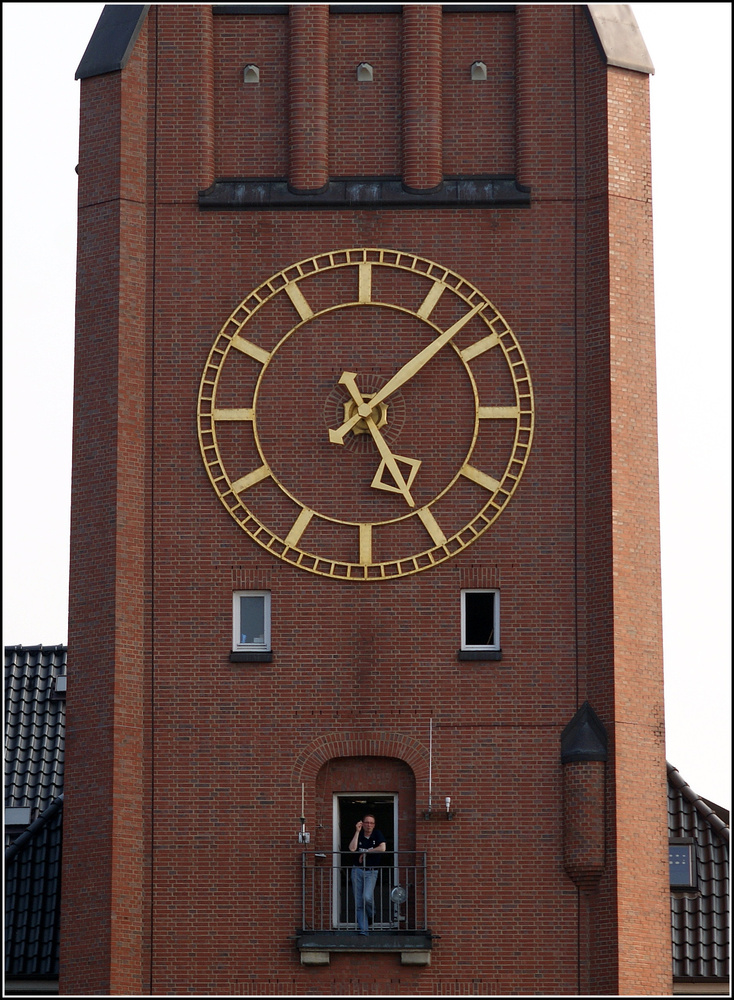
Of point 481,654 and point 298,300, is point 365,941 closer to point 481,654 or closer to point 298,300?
point 481,654

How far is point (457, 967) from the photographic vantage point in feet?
122

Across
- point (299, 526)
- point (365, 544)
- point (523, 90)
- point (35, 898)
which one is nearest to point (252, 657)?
point (299, 526)

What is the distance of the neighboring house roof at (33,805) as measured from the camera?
135ft

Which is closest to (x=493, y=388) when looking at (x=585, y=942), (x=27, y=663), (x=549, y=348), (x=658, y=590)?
(x=549, y=348)

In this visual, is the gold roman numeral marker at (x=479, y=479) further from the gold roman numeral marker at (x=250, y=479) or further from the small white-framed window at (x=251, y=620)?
the small white-framed window at (x=251, y=620)

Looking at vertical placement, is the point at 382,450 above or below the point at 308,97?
below

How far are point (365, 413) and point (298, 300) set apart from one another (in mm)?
1789

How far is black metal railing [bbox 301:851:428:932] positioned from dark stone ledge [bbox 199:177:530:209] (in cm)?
828

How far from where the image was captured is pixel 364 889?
37.4 metres

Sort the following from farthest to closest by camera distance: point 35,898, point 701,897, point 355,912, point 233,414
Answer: point 35,898
point 701,897
point 233,414
point 355,912

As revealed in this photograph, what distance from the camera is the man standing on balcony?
37344 mm

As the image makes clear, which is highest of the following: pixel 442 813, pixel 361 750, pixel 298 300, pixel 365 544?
pixel 298 300

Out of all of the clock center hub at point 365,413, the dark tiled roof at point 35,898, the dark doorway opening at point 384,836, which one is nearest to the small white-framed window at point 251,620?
the dark doorway opening at point 384,836

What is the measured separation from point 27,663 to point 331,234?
9.67 meters
